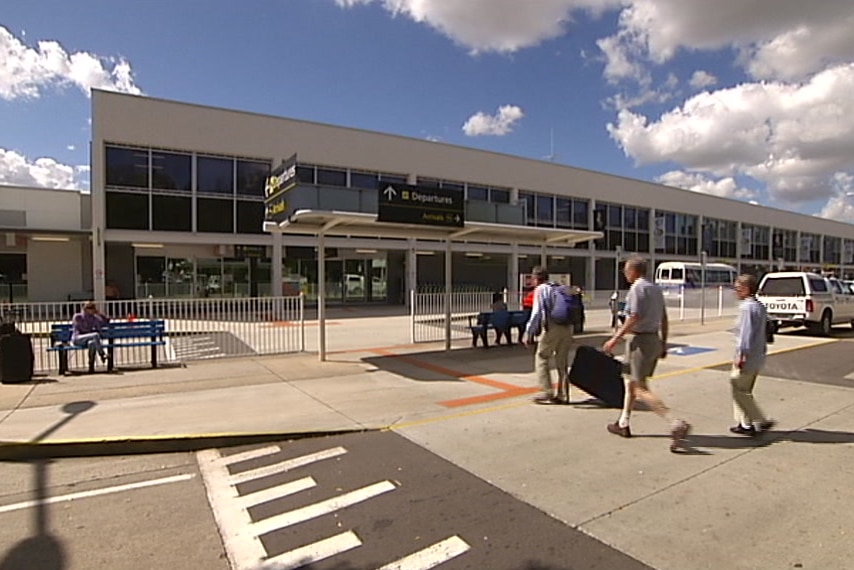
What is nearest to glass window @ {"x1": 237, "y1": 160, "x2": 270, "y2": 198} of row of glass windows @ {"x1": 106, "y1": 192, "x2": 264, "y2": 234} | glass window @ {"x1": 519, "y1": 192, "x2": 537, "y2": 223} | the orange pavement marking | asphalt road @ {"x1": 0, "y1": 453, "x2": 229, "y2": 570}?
row of glass windows @ {"x1": 106, "y1": 192, "x2": 264, "y2": 234}

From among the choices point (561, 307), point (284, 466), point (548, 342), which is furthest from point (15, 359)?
point (561, 307)

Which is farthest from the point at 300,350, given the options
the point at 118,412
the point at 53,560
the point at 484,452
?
the point at 53,560

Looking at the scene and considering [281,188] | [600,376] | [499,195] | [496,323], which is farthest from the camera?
[499,195]

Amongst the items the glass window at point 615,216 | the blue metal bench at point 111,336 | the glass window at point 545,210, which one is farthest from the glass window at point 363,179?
the glass window at point 615,216

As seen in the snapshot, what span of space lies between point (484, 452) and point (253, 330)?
8.58 m

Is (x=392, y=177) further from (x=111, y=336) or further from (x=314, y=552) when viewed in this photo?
(x=314, y=552)

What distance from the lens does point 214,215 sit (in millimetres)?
22516

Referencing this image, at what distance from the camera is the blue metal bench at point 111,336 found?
31.2 ft

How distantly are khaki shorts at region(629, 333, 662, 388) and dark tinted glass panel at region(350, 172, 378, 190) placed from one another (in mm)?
21607

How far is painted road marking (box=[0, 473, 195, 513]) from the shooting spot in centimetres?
416

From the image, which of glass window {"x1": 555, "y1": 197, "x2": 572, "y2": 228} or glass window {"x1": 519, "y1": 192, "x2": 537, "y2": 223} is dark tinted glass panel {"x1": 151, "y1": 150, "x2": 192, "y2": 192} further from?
glass window {"x1": 555, "y1": 197, "x2": 572, "y2": 228}

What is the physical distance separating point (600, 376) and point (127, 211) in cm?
2064

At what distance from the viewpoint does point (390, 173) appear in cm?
2708

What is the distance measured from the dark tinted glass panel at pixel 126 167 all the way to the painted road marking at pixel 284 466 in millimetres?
19882
